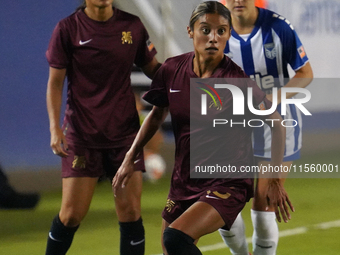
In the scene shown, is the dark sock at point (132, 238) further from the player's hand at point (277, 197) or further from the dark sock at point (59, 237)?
the player's hand at point (277, 197)

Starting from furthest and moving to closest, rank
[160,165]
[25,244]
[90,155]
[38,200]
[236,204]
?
[160,165] → [38,200] → [25,244] → [90,155] → [236,204]

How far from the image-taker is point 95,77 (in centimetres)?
365

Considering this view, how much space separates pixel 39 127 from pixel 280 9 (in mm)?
3377

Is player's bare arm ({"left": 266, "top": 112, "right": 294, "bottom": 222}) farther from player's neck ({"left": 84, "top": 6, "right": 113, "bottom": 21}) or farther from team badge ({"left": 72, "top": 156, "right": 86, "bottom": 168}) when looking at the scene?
player's neck ({"left": 84, "top": 6, "right": 113, "bottom": 21})

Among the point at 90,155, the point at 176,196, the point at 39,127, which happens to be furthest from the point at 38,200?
the point at 176,196

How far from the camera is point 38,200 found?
688 centimetres

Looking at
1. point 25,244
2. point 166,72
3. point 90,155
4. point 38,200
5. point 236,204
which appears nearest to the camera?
point 236,204

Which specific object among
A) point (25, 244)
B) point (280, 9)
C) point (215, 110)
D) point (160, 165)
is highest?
point (215, 110)

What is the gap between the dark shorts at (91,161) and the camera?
363cm

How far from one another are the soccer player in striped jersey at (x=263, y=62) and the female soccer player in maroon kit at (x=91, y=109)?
0.68m

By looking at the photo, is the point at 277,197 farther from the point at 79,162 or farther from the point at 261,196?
the point at 79,162

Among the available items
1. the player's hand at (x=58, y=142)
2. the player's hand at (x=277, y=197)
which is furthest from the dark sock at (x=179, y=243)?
the player's hand at (x=58, y=142)

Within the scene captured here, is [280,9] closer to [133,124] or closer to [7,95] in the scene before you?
[7,95]

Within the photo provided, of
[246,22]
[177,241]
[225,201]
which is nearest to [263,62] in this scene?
[246,22]
